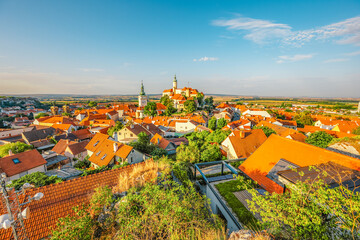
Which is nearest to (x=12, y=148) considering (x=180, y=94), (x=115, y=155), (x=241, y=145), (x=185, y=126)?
(x=115, y=155)

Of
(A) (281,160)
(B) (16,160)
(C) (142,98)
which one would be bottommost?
(B) (16,160)

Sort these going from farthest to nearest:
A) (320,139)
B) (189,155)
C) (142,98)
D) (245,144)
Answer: (142,98) → (320,139) → (245,144) → (189,155)

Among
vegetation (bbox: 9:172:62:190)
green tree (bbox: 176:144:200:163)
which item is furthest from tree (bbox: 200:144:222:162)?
vegetation (bbox: 9:172:62:190)

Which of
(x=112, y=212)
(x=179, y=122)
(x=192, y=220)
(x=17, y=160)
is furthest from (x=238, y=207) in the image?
(x=179, y=122)

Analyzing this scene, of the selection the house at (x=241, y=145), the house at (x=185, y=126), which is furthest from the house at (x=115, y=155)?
the house at (x=185, y=126)

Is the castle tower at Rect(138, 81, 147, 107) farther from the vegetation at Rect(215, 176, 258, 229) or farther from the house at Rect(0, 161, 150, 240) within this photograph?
the vegetation at Rect(215, 176, 258, 229)

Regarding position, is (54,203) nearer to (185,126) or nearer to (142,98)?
(185,126)
